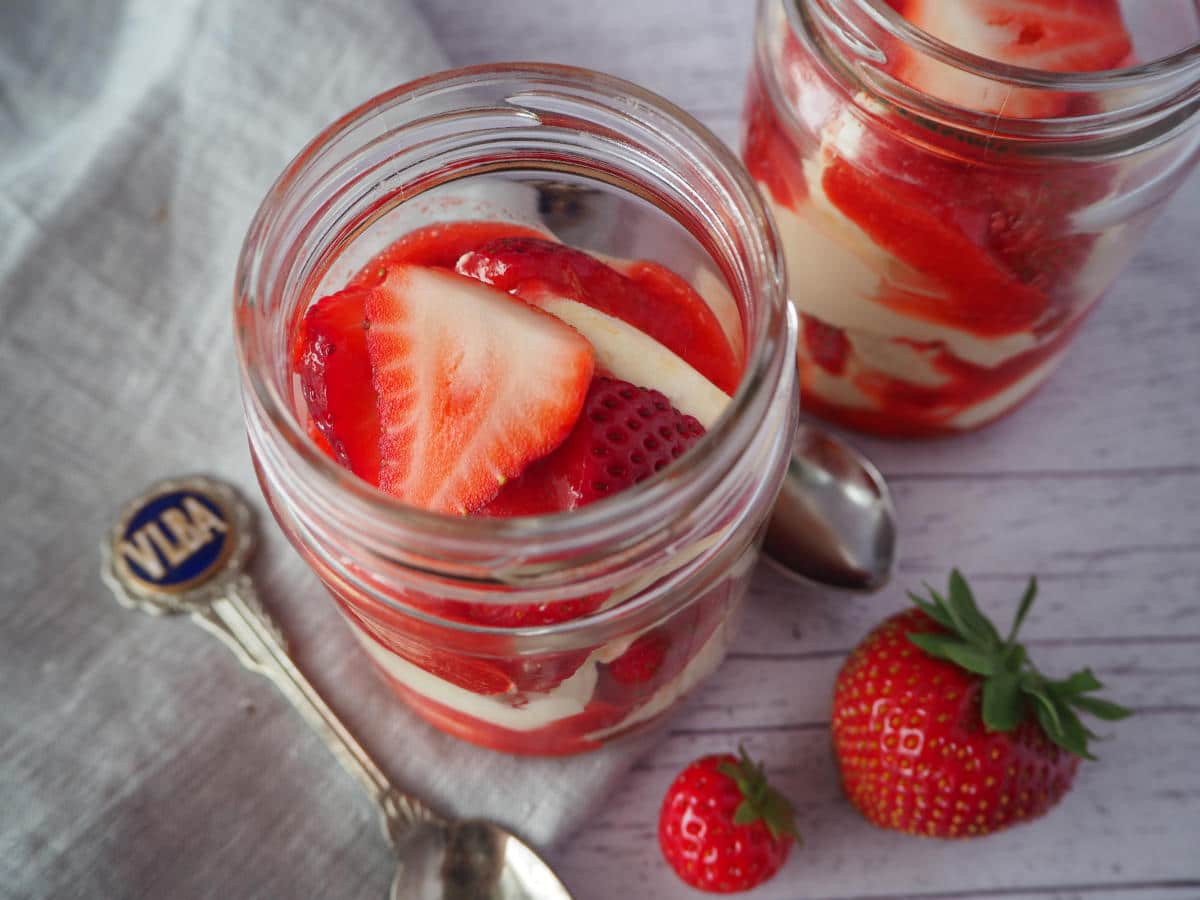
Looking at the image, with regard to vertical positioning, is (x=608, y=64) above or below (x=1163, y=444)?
above

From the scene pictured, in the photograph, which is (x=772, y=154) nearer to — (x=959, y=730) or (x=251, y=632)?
(x=959, y=730)

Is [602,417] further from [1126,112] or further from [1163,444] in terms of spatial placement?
[1163,444]

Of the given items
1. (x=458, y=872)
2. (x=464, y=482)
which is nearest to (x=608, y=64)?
(x=464, y=482)

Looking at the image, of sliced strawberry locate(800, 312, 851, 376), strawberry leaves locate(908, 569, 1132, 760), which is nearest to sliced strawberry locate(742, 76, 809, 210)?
sliced strawberry locate(800, 312, 851, 376)

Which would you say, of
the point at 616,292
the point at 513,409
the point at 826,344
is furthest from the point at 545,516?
the point at 826,344

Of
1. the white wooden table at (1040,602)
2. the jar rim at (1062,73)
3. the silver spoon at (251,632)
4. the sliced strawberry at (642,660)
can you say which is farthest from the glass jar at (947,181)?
the silver spoon at (251,632)

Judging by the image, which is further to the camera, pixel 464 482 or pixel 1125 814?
pixel 1125 814

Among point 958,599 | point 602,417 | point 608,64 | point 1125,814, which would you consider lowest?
point 1125,814

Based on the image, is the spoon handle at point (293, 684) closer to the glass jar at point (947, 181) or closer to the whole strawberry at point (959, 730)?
the whole strawberry at point (959, 730)
